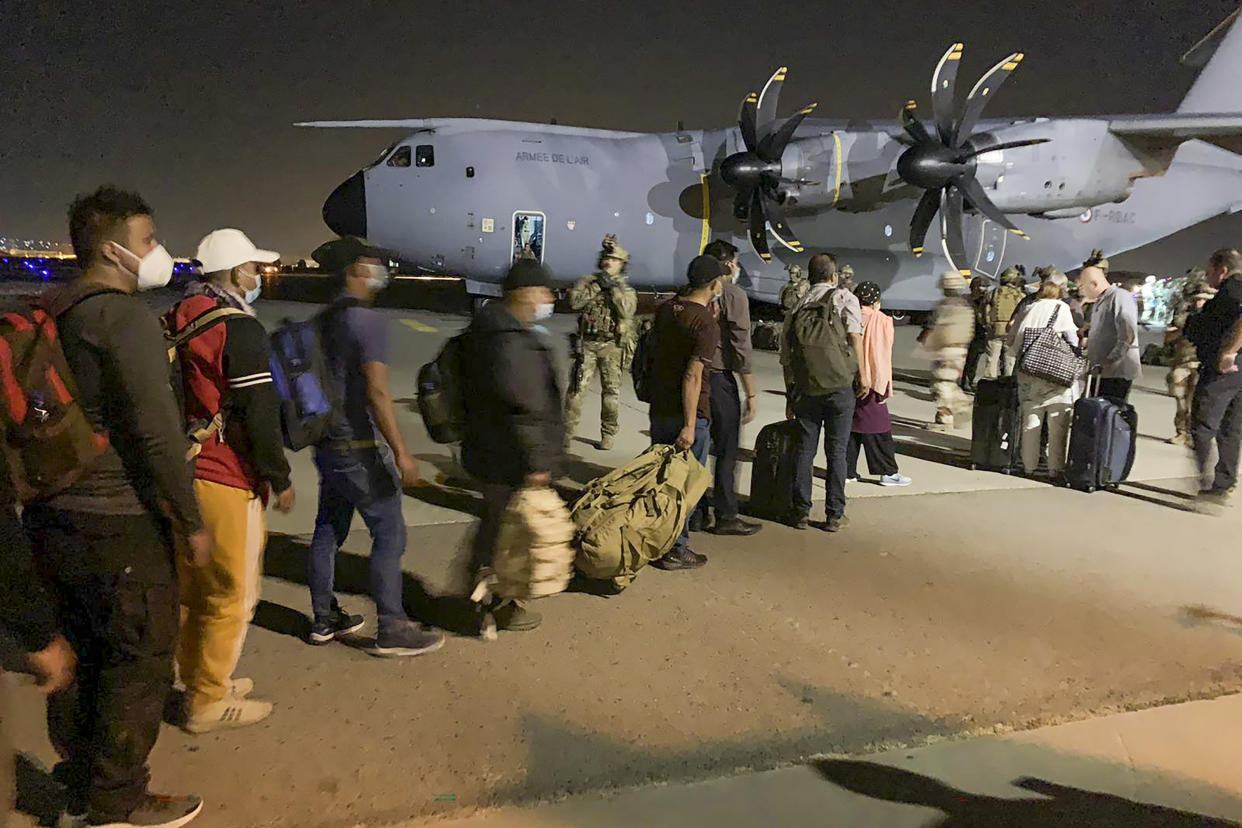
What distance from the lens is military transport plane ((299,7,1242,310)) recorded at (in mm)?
13305

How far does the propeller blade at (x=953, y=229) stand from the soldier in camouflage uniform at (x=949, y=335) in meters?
5.69

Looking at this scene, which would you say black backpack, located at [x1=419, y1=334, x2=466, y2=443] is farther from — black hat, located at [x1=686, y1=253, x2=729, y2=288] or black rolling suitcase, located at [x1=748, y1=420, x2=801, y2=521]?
black rolling suitcase, located at [x1=748, y1=420, x2=801, y2=521]

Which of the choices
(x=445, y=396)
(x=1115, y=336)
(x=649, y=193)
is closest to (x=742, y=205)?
(x=649, y=193)

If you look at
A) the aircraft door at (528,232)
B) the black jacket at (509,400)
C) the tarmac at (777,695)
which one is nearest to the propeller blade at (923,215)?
the aircraft door at (528,232)

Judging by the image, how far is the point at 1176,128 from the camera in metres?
12.7

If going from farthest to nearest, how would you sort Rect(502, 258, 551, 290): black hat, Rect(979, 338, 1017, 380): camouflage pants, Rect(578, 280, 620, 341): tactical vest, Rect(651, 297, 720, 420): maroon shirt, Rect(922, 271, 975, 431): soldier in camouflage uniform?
1. Rect(979, 338, 1017, 380): camouflage pants
2. Rect(922, 271, 975, 431): soldier in camouflage uniform
3. Rect(578, 280, 620, 341): tactical vest
4. Rect(651, 297, 720, 420): maroon shirt
5. Rect(502, 258, 551, 290): black hat

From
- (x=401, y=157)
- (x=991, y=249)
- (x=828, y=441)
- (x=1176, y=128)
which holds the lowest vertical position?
(x=828, y=441)

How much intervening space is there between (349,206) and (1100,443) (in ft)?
39.6

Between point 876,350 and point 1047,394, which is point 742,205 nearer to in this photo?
point 1047,394

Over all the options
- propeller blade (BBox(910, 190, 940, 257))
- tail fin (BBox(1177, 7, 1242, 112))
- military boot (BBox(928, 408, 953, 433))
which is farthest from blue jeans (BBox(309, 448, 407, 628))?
tail fin (BBox(1177, 7, 1242, 112))

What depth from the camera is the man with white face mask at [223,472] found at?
9.15 feet

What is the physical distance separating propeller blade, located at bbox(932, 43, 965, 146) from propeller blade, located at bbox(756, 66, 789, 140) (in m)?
2.40

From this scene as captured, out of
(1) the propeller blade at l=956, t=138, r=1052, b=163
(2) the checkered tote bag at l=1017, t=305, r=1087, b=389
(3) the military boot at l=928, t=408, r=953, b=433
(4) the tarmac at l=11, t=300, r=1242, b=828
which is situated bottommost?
(4) the tarmac at l=11, t=300, r=1242, b=828

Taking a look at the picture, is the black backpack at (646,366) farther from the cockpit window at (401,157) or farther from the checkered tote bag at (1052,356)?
the cockpit window at (401,157)
